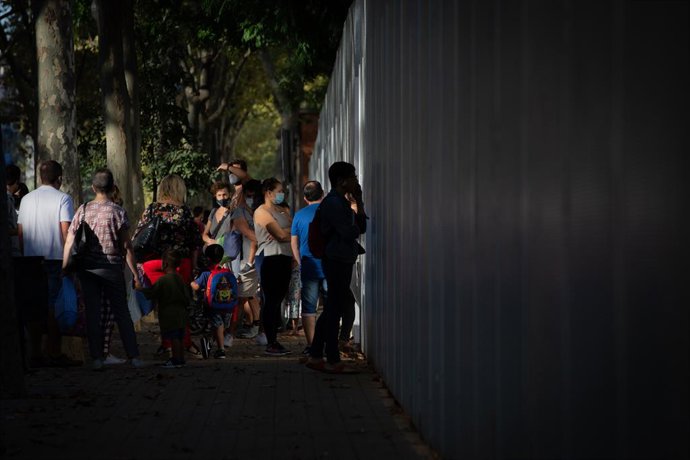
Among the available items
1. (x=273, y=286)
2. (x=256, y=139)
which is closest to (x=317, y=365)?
(x=273, y=286)

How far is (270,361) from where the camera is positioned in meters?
13.0

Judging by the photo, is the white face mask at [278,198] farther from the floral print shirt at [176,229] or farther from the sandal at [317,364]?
the sandal at [317,364]

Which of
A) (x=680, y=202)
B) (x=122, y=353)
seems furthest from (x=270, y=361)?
(x=680, y=202)

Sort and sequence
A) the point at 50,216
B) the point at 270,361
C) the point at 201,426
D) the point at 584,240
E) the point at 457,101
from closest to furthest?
the point at 584,240, the point at 457,101, the point at 201,426, the point at 50,216, the point at 270,361

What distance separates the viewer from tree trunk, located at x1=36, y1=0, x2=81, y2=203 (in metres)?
17.9

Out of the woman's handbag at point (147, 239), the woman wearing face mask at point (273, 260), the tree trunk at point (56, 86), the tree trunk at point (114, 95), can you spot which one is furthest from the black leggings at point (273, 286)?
the tree trunk at point (114, 95)

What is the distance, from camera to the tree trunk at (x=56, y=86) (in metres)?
17.9

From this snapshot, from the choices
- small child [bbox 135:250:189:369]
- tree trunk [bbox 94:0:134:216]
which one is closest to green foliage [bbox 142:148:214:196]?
tree trunk [bbox 94:0:134:216]

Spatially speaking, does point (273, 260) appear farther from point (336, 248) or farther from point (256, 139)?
point (256, 139)

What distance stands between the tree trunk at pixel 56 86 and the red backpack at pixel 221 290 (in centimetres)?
507

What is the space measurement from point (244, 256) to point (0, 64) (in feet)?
77.9

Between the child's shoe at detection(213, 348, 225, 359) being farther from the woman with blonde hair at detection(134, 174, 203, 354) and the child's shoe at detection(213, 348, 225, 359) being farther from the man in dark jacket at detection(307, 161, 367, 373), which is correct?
the man in dark jacket at detection(307, 161, 367, 373)

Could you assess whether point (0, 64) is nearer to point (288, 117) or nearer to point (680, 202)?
point (288, 117)

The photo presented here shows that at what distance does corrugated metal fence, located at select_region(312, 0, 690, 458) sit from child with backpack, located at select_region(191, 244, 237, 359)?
511 cm
